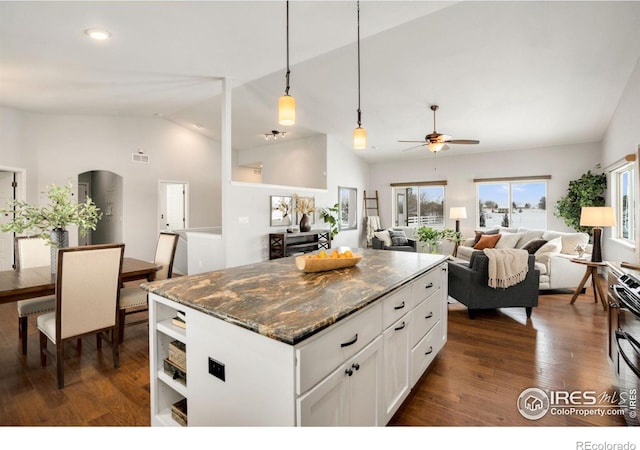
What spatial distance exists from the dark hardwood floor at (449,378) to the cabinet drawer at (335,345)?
2.49ft

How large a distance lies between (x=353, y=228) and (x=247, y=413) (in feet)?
23.3

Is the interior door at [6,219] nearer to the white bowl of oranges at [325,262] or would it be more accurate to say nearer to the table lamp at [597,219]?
the white bowl of oranges at [325,262]

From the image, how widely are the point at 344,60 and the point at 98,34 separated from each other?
114 inches

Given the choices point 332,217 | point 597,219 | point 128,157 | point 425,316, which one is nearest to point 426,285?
point 425,316

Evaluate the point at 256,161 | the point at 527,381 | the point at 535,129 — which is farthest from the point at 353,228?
the point at 527,381

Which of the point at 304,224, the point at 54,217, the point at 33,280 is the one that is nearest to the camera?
the point at 33,280

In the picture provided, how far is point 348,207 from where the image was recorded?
316 inches

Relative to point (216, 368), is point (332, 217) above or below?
above

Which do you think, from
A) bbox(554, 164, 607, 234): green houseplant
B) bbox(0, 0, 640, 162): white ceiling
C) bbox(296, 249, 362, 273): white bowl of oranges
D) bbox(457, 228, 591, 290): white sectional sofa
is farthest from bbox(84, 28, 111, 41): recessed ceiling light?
bbox(554, 164, 607, 234): green houseplant

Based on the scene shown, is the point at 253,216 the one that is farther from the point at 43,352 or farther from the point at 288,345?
the point at 288,345

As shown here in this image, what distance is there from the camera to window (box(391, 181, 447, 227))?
321 inches

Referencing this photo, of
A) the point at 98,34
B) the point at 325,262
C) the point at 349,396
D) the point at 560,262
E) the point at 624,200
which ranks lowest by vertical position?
the point at 349,396

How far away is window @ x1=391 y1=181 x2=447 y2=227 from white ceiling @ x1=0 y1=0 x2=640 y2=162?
2253 mm
